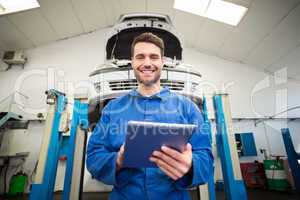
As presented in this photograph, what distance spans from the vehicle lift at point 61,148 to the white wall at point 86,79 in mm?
2584

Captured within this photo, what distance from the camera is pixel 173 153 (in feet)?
2.23

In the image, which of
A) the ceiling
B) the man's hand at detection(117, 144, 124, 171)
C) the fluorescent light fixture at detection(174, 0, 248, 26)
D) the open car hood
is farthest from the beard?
the fluorescent light fixture at detection(174, 0, 248, 26)

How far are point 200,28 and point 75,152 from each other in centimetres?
380

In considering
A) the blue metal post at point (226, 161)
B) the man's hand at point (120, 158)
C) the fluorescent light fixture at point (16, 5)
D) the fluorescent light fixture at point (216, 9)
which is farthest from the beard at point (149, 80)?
the fluorescent light fixture at point (16, 5)

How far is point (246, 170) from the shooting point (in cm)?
387

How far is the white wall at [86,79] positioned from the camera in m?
4.11

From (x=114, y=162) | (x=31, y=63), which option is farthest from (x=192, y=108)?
(x=31, y=63)

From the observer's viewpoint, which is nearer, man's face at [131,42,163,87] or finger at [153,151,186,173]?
finger at [153,151,186,173]

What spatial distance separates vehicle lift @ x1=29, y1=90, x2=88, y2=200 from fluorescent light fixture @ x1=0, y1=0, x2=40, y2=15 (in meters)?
2.81

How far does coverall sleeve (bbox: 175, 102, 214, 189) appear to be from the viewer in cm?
78

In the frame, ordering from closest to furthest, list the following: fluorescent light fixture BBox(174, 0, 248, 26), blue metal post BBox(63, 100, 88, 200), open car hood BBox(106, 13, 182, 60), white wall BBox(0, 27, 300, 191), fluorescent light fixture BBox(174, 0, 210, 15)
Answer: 1. blue metal post BBox(63, 100, 88, 200)
2. open car hood BBox(106, 13, 182, 60)
3. fluorescent light fixture BBox(174, 0, 248, 26)
4. fluorescent light fixture BBox(174, 0, 210, 15)
5. white wall BBox(0, 27, 300, 191)

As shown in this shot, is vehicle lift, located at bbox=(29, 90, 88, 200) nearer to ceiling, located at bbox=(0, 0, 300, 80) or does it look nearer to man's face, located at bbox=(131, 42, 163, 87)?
man's face, located at bbox=(131, 42, 163, 87)

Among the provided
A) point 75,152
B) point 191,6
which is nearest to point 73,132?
point 75,152

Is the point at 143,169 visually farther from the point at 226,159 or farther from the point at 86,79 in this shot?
the point at 86,79
